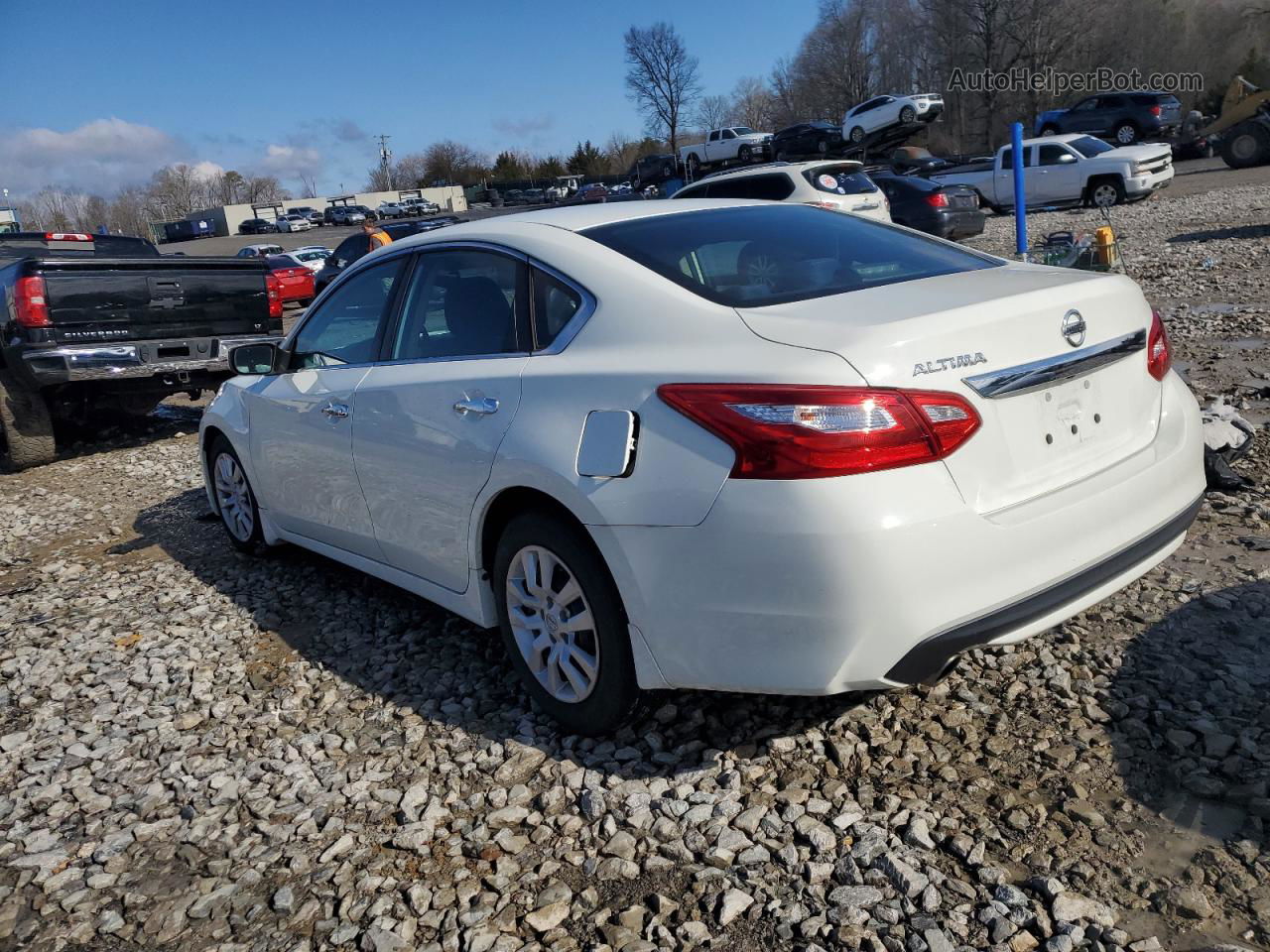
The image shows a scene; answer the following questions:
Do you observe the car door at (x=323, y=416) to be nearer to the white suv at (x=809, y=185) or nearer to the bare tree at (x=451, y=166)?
the white suv at (x=809, y=185)

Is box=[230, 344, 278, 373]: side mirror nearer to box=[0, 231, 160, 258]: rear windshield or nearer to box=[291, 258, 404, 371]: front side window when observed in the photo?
box=[291, 258, 404, 371]: front side window

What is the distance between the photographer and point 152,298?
8.30 meters

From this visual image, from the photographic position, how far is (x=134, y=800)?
3.15 metres

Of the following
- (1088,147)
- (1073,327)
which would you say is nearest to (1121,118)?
(1088,147)

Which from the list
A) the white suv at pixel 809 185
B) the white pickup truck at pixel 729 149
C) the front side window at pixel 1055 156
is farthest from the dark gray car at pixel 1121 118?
the white suv at pixel 809 185

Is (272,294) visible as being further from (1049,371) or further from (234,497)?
(1049,371)

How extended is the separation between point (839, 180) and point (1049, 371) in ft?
44.4

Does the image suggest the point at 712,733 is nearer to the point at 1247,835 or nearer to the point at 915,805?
the point at 915,805


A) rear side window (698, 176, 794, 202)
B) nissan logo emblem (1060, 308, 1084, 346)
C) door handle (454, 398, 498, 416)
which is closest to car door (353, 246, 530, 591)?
door handle (454, 398, 498, 416)

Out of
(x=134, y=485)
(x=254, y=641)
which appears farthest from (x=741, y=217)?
(x=134, y=485)

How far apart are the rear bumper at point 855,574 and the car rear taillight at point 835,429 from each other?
0.13ft

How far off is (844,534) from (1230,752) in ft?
4.40

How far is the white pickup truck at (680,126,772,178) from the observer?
45.4 metres

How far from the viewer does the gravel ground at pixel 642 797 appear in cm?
233
